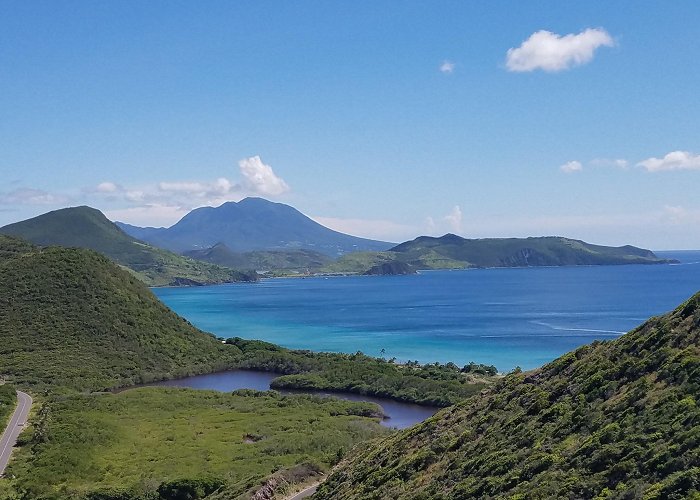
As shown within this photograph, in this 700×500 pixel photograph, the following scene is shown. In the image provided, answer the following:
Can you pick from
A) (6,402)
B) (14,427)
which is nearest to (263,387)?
(6,402)

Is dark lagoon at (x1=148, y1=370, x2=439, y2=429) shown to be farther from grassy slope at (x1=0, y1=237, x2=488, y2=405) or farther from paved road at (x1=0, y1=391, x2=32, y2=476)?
paved road at (x1=0, y1=391, x2=32, y2=476)

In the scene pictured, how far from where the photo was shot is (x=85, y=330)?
90.4 m

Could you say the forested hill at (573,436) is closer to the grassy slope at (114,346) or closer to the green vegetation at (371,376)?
the green vegetation at (371,376)

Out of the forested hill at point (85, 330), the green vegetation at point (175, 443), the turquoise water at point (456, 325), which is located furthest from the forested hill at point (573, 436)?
the turquoise water at point (456, 325)

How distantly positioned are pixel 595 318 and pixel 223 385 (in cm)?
9705

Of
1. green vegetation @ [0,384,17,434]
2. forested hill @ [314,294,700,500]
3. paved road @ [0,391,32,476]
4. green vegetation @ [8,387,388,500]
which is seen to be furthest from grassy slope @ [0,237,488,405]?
forested hill @ [314,294,700,500]

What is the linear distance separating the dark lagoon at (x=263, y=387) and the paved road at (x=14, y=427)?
65.8 feet

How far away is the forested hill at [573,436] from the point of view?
16.6m

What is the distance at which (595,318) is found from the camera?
145 metres

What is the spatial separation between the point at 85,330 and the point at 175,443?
1852 inches

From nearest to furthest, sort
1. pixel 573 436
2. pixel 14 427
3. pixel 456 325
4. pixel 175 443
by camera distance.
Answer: pixel 573 436 → pixel 175 443 → pixel 14 427 → pixel 456 325

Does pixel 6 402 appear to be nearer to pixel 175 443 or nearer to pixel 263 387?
pixel 175 443

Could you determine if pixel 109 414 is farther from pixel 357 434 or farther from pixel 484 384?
pixel 484 384

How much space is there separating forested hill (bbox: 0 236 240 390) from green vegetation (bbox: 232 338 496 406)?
9003 mm
